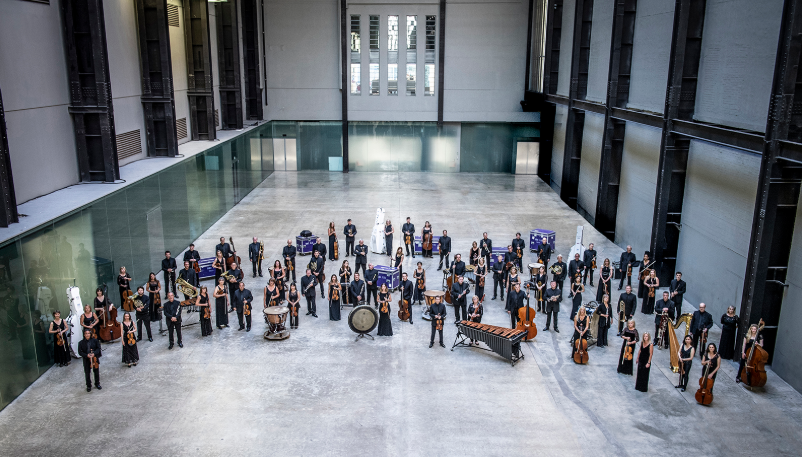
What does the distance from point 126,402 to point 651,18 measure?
1994cm

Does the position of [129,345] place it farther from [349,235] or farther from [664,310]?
[664,310]

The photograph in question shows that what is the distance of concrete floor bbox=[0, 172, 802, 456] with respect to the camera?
35.1ft

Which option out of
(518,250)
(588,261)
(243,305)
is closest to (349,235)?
(518,250)

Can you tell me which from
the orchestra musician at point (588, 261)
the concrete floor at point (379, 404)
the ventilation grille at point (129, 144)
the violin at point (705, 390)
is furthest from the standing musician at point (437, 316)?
the ventilation grille at point (129, 144)

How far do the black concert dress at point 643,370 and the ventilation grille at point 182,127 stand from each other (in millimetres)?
21628

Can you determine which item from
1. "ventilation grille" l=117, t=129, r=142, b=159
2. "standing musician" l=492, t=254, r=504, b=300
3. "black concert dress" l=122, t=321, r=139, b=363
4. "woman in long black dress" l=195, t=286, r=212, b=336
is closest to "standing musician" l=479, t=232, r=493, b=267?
"standing musician" l=492, t=254, r=504, b=300

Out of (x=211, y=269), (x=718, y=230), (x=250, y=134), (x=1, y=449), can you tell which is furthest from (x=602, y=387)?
(x=250, y=134)

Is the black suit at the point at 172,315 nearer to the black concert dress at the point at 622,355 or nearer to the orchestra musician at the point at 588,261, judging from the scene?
the black concert dress at the point at 622,355

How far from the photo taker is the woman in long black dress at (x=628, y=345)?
13008mm

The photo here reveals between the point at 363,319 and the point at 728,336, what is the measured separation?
8.53 m

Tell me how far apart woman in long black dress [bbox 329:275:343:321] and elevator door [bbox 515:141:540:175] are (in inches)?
1020

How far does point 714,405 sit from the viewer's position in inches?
473

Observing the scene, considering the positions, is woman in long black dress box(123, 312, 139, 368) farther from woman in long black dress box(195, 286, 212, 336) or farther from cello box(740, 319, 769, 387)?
cello box(740, 319, 769, 387)

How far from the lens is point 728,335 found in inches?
551
